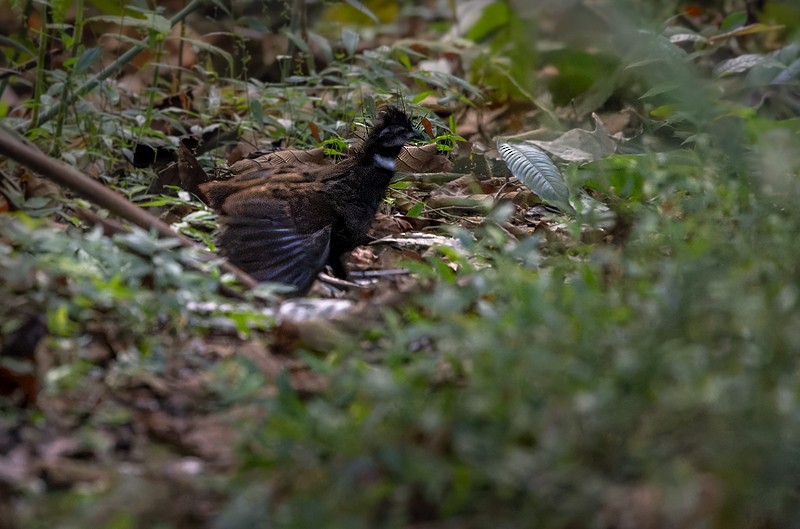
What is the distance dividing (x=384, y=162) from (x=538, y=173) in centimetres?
68

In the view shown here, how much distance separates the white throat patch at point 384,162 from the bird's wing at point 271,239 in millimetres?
441

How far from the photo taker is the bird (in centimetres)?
373

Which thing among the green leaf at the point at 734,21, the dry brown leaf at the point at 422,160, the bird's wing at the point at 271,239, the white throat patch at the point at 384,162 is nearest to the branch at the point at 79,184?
the bird's wing at the point at 271,239

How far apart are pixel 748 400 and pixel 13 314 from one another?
1891 mm

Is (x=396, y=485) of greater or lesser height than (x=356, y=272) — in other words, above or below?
above

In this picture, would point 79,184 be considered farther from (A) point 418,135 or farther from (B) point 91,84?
(A) point 418,135

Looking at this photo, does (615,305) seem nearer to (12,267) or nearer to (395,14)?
(12,267)

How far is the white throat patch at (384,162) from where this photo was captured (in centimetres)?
431

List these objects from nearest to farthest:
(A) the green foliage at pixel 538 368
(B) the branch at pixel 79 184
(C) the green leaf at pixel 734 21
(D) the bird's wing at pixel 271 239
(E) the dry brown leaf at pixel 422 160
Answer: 1. (A) the green foliage at pixel 538 368
2. (B) the branch at pixel 79 184
3. (D) the bird's wing at pixel 271 239
4. (E) the dry brown leaf at pixel 422 160
5. (C) the green leaf at pixel 734 21

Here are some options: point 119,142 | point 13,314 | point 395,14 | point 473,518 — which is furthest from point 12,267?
point 395,14

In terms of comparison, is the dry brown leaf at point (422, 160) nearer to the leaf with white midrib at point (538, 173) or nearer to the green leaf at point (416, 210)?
the green leaf at point (416, 210)

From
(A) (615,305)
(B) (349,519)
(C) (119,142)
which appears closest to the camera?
(B) (349,519)

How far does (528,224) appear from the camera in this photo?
4.31m

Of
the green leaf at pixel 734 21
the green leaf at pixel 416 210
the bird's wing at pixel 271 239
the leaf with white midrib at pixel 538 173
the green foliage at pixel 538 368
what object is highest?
the green foliage at pixel 538 368
